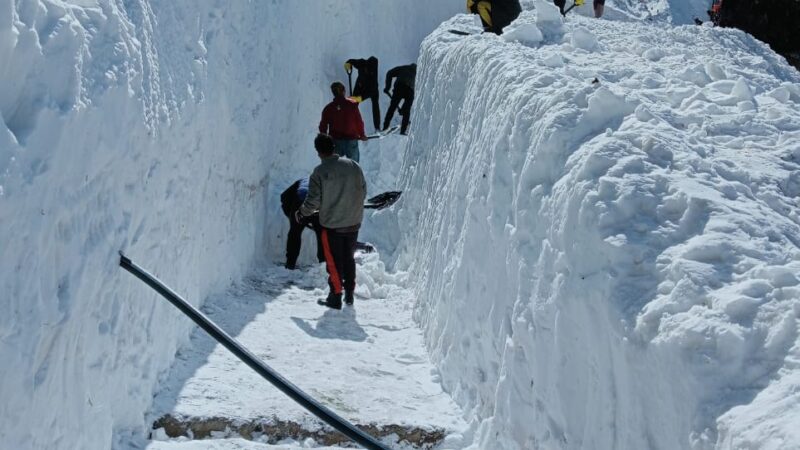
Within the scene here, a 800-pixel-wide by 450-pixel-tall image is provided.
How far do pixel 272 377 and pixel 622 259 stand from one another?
1.68 metres

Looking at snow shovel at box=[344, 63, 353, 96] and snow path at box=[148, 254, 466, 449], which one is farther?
snow shovel at box=[344, 63, 353, 96]

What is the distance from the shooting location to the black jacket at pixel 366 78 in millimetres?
17609

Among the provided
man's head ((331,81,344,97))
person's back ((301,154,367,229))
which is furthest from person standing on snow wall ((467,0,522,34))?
person's back ((301,154,367,229))

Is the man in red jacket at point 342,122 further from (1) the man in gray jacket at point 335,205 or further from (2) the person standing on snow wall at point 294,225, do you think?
(1) the man in gray jacket at point 335,205

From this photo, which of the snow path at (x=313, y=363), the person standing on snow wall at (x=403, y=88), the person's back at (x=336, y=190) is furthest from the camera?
the person standing on snow wall at (x=403, y=88)

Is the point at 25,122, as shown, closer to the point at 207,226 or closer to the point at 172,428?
the point at 172,428

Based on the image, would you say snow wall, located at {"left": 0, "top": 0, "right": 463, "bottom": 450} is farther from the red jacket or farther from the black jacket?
the black jacket

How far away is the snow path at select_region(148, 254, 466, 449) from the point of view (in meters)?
6.30

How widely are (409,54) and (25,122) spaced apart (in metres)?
17.6

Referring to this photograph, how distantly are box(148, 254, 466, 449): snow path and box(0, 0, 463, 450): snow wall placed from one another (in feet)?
0.83

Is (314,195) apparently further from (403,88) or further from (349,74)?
(349,74)

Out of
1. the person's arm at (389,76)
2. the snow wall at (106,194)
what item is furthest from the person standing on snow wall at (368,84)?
the snow wall at (106,194)

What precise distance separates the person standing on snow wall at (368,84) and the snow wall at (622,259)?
9.38 m

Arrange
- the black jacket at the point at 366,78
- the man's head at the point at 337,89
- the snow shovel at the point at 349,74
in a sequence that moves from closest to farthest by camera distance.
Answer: the man's head at the point at 337,89 → the snow shovel at the point at 349,74 → the black jacket at the point at 366,78
